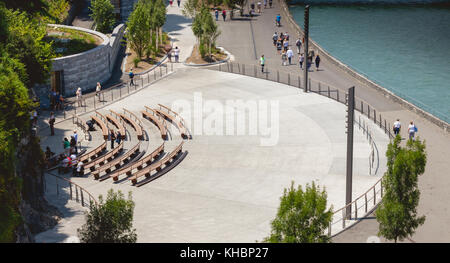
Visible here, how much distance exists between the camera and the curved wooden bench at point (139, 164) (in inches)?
1553

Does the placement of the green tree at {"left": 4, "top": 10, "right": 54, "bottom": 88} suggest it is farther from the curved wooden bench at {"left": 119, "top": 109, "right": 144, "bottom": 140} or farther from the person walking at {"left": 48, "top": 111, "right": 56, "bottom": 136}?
the curved wooden bench at {"left": 119, "top": 109, "right": 144, "bottom": 140}

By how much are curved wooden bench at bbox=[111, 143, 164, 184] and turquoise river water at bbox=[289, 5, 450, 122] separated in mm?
26666

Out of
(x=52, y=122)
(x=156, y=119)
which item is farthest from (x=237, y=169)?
(x=52, y=122)

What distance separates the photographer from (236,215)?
34.5 meters

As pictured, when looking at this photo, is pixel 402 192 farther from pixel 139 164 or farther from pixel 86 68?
pixel 86 68

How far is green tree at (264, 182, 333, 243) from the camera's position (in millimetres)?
23609

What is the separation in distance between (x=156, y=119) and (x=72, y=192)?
38.9 ft

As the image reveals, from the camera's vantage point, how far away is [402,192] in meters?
28.3

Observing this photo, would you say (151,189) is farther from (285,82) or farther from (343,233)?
(285,82)

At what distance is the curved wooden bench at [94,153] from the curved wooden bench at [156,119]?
13.0 ft

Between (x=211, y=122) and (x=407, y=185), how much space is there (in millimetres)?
22261

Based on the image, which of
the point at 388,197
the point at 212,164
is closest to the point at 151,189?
the point at 212,164

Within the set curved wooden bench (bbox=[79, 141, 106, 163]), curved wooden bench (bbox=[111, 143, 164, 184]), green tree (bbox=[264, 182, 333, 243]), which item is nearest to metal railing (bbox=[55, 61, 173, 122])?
curved wooden bench (bbox=[79, 141, 106, 163])

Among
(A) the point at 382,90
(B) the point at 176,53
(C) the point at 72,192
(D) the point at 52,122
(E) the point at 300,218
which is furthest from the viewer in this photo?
(B) the point at 176,53
